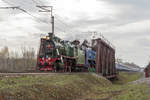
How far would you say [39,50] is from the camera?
1047 inches

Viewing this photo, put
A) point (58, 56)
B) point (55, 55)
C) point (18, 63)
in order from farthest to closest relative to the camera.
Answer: point (18, 63) < point (55, 55) < point (58, 56)

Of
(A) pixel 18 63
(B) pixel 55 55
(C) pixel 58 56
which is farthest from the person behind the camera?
(A) pixel 18 63

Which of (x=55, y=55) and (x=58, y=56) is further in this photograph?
(x=55, y=55)

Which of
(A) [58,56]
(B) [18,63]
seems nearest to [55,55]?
(A) [58,56]

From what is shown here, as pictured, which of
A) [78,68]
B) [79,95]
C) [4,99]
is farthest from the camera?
[78,68]

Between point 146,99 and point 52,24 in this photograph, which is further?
point 52,24

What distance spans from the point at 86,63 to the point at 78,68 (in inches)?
114

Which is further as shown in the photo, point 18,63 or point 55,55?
point 18,63

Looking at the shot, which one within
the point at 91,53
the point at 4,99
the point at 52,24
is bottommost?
the point at 4,99

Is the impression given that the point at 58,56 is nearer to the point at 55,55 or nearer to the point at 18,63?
the point at 55,55

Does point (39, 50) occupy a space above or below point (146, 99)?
above

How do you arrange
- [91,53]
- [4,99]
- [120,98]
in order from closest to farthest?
1. [4,99]
2. [120,98]
3. [91,53]

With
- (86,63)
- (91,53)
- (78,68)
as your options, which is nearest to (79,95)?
(78,68)

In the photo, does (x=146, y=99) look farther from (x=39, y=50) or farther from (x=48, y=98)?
(x=39, y=50)
